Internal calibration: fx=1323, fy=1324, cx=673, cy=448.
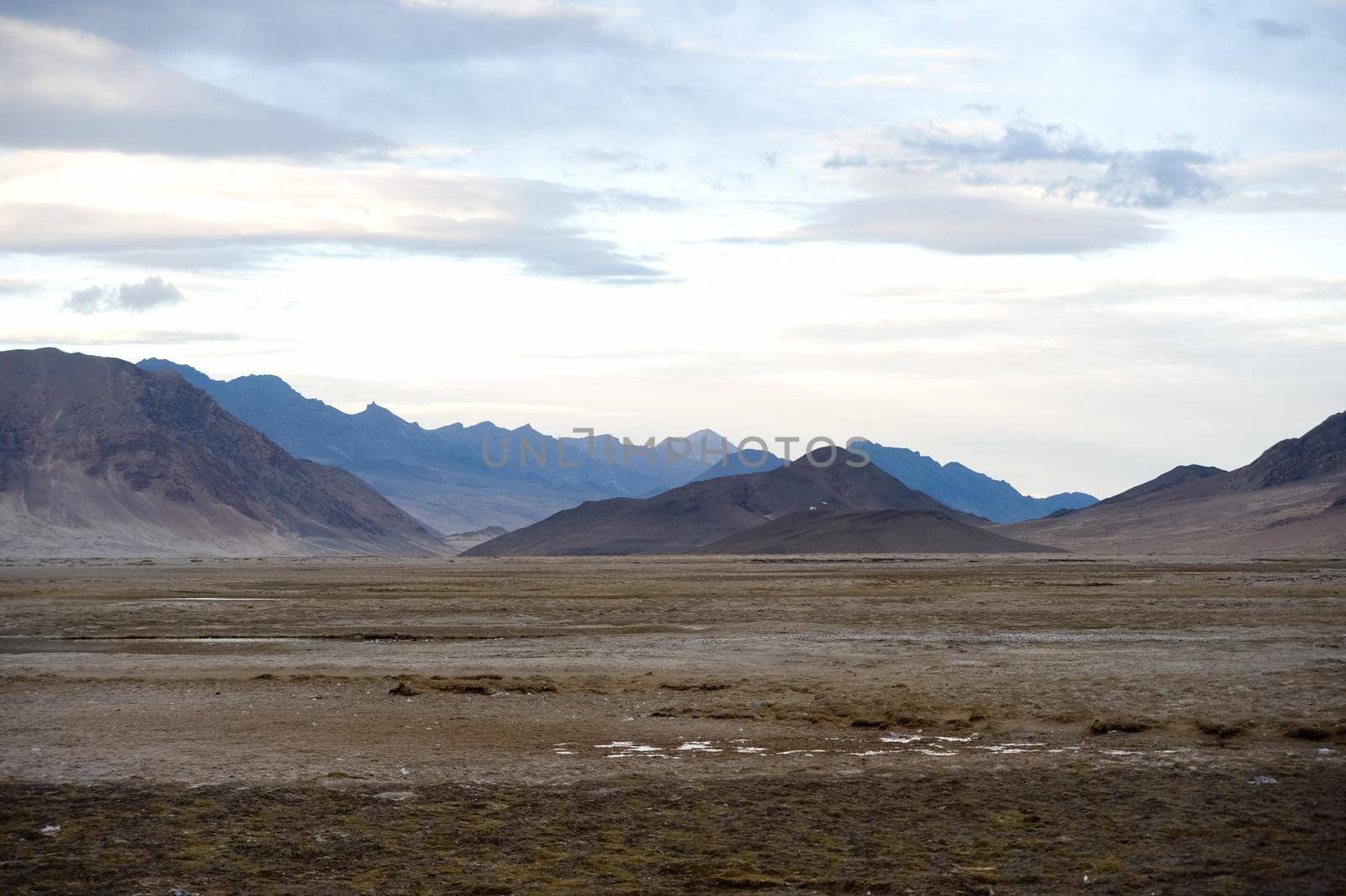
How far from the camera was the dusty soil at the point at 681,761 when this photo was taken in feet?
32.0

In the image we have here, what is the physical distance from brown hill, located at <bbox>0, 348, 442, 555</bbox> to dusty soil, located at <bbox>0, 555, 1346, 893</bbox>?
428 ft

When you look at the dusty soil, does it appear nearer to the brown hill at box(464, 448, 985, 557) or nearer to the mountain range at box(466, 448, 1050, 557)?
the mountain range at box(466, 448, 1050, 557)

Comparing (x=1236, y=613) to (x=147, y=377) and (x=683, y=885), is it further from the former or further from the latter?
(x=147, y=377)

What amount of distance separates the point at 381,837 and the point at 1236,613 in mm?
30444

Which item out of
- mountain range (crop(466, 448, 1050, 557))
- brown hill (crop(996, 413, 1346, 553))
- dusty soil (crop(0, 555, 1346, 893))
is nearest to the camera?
dusty soil (crop(0, 555, 1346, 893))

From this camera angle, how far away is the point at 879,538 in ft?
431

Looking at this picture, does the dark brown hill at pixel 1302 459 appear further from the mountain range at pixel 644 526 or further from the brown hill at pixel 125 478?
the brown hill at pixel 125 478

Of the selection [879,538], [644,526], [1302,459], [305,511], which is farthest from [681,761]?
[305,511]

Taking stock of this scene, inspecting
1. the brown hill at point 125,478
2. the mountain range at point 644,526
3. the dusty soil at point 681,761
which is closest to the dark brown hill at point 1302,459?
the mountain range at point 644,526

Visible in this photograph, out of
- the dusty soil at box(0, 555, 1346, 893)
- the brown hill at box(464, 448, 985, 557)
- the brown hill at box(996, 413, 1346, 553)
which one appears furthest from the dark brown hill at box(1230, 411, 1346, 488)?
the dusty soil at box(0, 555, 1346, 893)

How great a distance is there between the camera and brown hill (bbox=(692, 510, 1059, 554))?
127875mm

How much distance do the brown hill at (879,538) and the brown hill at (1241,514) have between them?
1761cm

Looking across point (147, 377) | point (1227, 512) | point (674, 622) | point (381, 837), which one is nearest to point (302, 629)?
point (674, 622)

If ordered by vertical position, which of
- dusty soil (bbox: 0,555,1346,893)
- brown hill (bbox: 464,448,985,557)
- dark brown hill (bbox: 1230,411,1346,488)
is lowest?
brown hill (bbox: 464,448,985,557)
